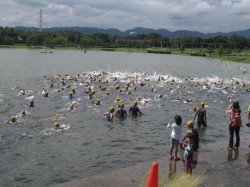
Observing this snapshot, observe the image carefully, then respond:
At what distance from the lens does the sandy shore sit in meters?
11.4

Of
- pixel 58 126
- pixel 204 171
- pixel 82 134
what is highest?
pixel 204 171

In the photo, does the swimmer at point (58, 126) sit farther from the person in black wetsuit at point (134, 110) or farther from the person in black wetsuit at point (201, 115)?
the person in black wetsuit at point (201, 115)

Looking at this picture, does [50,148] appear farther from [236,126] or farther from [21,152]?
[236,126]

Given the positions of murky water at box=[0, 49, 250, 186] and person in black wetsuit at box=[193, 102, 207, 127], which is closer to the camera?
murky water at box=[0, 49, 250, 186]

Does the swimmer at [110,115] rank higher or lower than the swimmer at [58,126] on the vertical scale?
higher

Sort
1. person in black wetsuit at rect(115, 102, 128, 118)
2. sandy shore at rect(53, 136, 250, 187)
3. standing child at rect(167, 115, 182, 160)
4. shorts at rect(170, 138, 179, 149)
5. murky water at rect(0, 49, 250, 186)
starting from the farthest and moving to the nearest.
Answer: person in black wetsuit at rect(115, 102, 128, 118)
murky water at rect(0, 49, 250, 186)
shorts at rect(170, 138, 179, 149)
standing child at rect(167, 115, 182, 160)
sandy shore at rect(53, 136, 250, 187)

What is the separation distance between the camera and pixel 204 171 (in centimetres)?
1248

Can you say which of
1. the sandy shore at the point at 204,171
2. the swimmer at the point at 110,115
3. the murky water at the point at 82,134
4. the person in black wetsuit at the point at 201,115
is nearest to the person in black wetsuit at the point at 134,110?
the murky water at the point at 82,134

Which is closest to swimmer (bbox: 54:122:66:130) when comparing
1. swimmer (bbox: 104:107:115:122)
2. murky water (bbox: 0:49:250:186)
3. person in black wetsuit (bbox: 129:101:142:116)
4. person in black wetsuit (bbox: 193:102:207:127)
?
murky water (bbox: 0:49:250:186)

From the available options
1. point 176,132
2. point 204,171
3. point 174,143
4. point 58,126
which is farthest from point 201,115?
point 58,126

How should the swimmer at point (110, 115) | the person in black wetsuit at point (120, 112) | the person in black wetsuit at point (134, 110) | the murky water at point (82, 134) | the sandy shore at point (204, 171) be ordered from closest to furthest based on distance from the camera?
the sandy shore at point (204, 171) → the murky water at point (82, 134) → the swimmer at point (110, 115) → the person in black wetsuit at point (120, 112) → the person in black wetsuit at point (134, 110)

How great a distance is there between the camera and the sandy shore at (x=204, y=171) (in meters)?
11.4

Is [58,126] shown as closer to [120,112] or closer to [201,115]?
[120,112]

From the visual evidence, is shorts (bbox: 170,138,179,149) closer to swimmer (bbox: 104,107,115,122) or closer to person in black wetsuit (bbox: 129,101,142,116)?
swimmer (bbox: 104,107,115,122)
